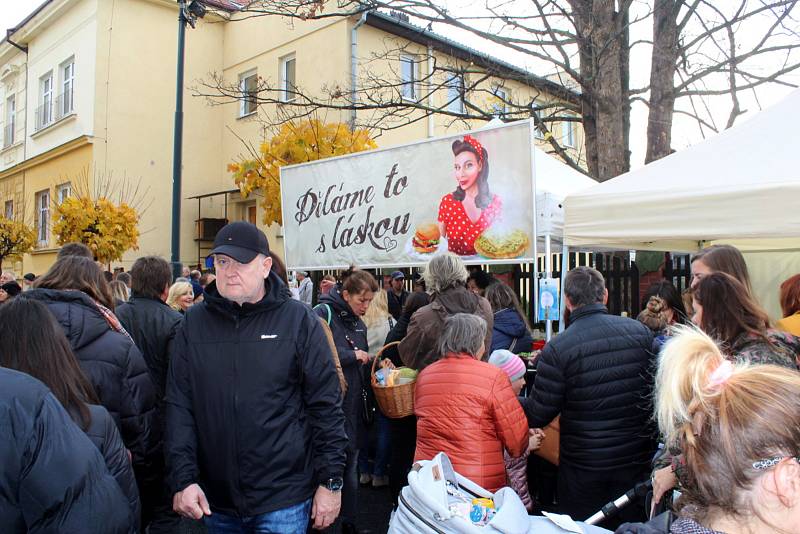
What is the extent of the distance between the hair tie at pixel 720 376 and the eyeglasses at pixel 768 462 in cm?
18

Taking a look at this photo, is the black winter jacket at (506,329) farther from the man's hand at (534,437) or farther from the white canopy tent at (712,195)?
the man's hand at (534,437)

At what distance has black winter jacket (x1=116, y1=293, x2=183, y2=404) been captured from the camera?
3.79m

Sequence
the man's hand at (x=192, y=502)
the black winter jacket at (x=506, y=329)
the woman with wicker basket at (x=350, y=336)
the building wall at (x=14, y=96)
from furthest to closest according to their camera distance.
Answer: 1. the building wall at (x=14, y=96)
2. the black winter jacket at (x=506, y=329)
3. the woman with wicker basket at (x=350, y=336)
4. the man's hand at (x=192, y=502)

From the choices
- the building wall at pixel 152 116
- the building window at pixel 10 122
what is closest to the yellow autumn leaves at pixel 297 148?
the building wall at pixel 152 116

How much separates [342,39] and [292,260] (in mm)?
8558

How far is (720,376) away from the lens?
55.9 inches

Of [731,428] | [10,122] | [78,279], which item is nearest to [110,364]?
[78,279]

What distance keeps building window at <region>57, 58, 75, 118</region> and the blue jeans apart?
19.3 m

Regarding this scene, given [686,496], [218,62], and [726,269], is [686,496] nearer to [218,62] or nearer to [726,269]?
[726,269]

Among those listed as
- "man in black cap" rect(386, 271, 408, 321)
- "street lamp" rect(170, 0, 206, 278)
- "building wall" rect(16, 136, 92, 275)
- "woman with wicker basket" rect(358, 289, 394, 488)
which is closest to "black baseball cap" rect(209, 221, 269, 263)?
"woman with wicker basket" rect(358, 289, 394, 488)

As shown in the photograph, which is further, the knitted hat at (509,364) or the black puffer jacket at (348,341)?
the black puffer jacket at (348,341)

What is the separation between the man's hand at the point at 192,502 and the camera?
8.00 ft

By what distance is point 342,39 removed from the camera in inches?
585

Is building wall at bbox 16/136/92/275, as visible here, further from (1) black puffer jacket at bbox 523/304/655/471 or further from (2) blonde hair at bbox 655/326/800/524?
(2) blonde hair at bbox 655/326/800/524
